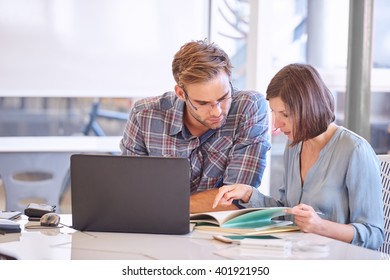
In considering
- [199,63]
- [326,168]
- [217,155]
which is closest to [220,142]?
[217,155]

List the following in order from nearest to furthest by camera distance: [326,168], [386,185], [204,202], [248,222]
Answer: [248,222] < [326,168] < [386,185] < [204,202]

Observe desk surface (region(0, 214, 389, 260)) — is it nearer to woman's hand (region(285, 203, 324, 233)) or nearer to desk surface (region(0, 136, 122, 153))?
woman's hand (region(285, 203, 324, 233))

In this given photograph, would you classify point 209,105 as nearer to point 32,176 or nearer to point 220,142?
point 220,142

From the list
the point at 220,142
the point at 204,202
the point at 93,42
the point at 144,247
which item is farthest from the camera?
the point at 93,42

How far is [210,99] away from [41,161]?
6.92 feet

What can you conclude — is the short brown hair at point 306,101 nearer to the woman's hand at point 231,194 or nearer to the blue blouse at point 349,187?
the blue blouse at point 349,187

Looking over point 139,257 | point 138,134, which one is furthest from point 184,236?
point 138,134

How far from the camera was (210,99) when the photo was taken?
2625mm

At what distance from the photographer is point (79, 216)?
216cm

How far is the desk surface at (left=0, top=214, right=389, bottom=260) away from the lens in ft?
6.05

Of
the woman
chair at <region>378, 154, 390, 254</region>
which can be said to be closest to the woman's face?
the woman

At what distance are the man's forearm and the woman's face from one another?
1.29 feet

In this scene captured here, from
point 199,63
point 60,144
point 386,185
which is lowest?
point 60,144
